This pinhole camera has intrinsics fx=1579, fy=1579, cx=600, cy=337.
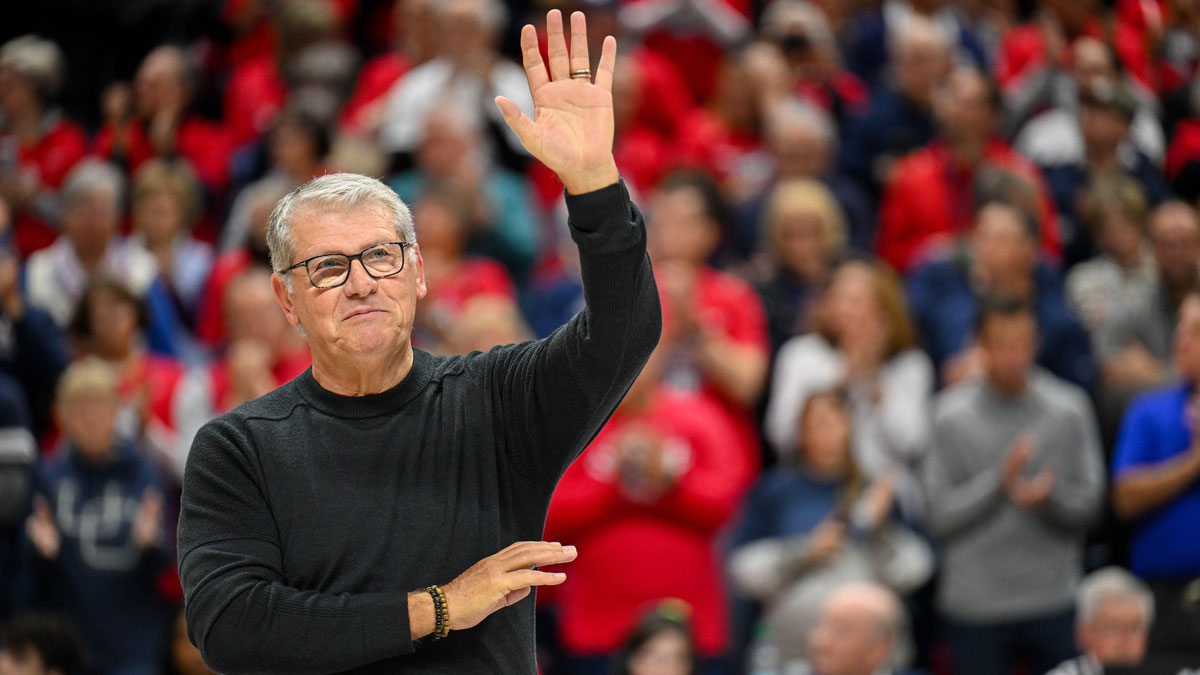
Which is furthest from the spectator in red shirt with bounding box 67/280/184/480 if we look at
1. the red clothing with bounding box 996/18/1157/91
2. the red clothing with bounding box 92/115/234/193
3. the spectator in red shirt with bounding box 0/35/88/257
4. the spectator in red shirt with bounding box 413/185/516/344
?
the red clothing with bounding box 996/18/1157/91

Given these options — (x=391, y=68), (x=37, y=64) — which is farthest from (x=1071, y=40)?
(x=37, y=64)

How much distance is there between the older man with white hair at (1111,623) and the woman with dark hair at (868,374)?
891mm

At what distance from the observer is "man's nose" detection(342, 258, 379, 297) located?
2359 millimetres

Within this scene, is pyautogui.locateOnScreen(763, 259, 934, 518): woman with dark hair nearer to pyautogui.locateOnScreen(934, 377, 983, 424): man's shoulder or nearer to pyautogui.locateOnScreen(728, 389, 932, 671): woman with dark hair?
pyautogui.locateOnScreen(934, 377, 983, 424): man's shoulder

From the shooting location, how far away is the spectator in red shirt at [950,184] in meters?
7.76

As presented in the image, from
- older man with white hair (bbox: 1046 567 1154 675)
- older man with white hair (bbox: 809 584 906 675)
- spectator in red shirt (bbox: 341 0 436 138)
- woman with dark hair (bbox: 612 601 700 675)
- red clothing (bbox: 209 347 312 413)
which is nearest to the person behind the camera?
woman with dark hair (bbox: 612 601 700 675)

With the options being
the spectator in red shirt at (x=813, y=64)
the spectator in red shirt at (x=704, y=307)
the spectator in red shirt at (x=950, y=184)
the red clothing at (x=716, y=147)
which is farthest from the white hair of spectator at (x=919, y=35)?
the spectator in red shirt at (x=704, y=307)

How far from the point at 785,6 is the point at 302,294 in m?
7.40

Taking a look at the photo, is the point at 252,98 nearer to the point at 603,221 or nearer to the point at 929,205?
the point at 929,205

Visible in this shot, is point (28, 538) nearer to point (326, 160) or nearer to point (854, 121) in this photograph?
point (326, 160)

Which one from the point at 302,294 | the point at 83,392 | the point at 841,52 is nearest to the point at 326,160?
the point at 83,392

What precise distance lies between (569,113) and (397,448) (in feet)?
1.86

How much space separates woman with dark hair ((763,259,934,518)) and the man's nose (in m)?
3.98

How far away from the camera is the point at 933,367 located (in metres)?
6.93
